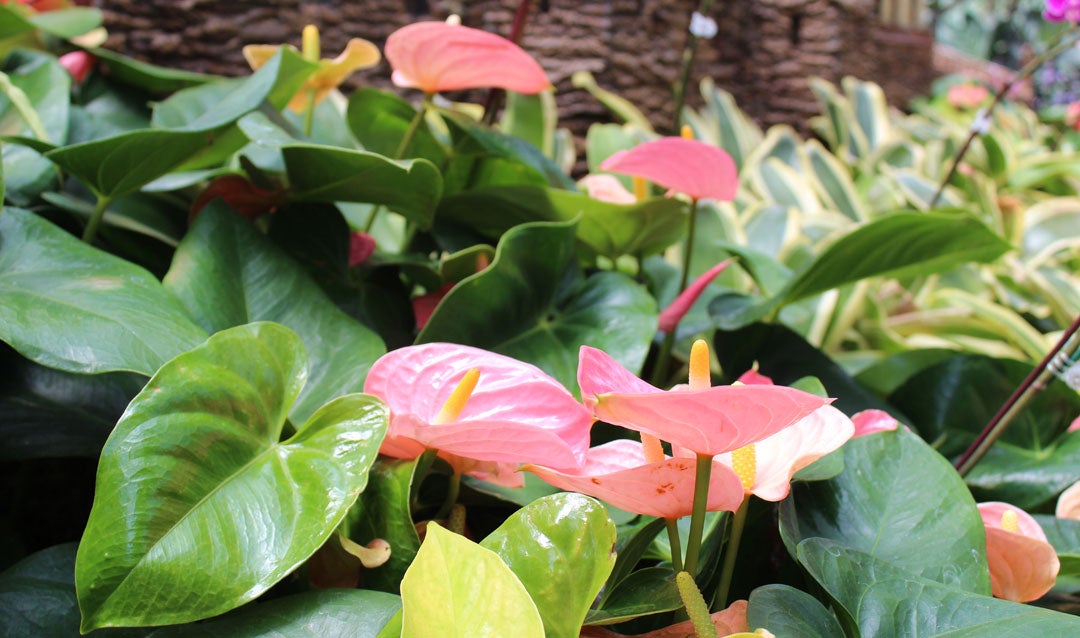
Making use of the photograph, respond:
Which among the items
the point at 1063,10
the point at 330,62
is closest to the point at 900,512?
the point at 330,62

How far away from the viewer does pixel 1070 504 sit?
0.46m

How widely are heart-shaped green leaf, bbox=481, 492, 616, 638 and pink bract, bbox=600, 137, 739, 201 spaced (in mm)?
263

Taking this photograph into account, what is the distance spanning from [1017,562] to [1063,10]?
0.80 metres

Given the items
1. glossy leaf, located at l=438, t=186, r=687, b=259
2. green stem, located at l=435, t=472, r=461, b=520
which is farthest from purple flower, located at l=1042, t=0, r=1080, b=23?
green stem, located at l=435, t=472, r=461, b=520

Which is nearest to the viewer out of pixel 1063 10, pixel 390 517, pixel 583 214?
pixel 390 517

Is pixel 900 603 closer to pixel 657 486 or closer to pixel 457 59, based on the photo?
pixel 657 486

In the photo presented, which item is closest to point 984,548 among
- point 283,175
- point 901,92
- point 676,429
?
point 676,429

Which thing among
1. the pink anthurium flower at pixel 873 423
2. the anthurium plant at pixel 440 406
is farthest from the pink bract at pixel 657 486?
the pink anthurium flower at pixel 873 423

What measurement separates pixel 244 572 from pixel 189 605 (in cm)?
2

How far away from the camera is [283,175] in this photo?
1.81 feet

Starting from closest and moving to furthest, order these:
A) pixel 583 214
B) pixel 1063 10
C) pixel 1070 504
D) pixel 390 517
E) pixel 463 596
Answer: pixel 463 596 < pixel 390 517 < pixel 1070 504 < pixel 583 214 < pixel 1063 10

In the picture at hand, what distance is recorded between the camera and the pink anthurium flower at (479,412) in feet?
0.98

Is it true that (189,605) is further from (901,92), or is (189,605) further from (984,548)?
(901,92)

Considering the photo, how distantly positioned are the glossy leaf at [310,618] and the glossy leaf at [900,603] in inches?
6.1
